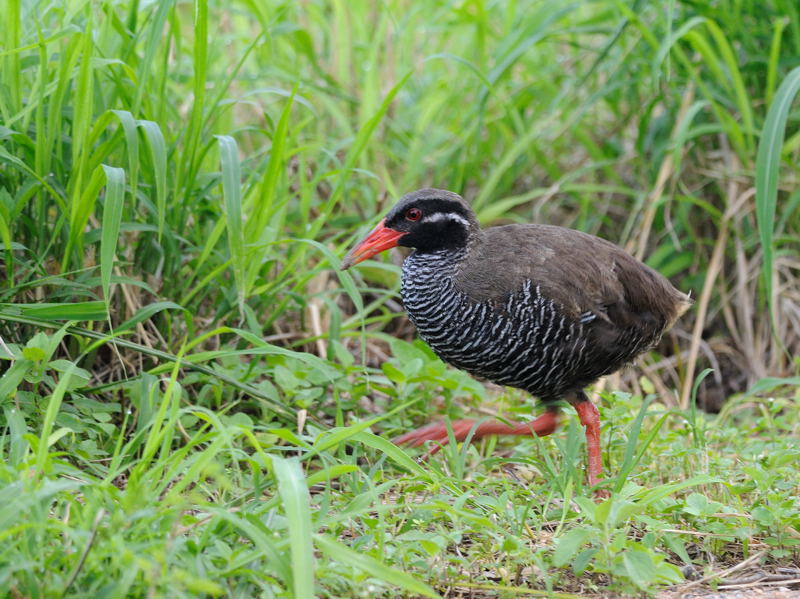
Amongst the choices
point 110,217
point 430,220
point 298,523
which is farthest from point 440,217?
point 298,523

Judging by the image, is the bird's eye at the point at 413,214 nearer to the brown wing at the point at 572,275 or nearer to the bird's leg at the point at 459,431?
the brown wing at the point at 572,275

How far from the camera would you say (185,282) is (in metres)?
3.95

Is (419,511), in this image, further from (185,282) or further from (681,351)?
(681,351)

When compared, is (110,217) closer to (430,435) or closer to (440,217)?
(440,217)

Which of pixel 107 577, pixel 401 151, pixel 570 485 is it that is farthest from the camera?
pixel 401 151

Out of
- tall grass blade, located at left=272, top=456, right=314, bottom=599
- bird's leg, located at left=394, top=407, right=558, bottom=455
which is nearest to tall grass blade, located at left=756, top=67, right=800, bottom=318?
bird's leg, located at left=394, top=407, right=558, bottom=455

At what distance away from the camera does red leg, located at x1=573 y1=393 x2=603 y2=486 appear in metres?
3.81

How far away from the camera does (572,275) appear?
12.7 ft

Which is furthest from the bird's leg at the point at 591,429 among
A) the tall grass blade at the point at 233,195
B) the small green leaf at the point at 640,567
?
the tall grass blade at the point at 233,195

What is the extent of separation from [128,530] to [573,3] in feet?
13.3

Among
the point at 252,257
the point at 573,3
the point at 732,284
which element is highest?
the point at 573,3

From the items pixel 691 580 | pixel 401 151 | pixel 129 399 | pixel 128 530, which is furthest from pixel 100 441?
pixel 401 151

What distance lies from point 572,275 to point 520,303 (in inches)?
11.0

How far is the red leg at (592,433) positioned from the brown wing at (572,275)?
35cm
